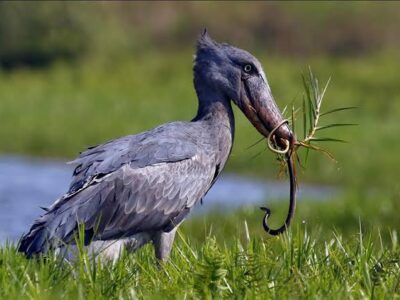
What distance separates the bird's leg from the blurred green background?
554 cm

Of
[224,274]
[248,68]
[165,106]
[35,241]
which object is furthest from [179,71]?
[224,274]

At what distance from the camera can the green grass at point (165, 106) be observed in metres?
19.0

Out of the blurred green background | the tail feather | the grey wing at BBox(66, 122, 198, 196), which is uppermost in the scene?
the grey wing at BBox(66, 122, 198, 196)

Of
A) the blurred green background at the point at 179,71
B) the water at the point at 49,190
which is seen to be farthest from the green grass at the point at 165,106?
the water at the point at 49,190

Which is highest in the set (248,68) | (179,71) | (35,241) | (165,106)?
(248,68)

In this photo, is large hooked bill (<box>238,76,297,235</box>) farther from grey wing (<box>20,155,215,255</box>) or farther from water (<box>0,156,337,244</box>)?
water (<box>0,156,337,244</box>)

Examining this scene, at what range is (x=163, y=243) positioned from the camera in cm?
701

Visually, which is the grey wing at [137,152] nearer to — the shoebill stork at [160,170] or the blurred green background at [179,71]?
the shoebill stork at [160,170]

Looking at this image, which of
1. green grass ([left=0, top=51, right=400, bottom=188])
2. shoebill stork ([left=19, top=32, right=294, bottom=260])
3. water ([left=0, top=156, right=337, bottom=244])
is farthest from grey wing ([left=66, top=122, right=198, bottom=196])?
green grass ([left=0, top=51, right=400, bottom=188])

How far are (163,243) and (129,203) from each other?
28 centimetres

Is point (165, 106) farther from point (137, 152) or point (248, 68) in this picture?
point (137, 152)

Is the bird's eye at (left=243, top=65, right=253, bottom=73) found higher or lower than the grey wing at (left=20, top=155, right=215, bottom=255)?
higher

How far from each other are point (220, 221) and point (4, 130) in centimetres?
972

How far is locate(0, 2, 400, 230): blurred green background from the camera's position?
64.1 feet
